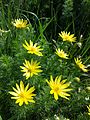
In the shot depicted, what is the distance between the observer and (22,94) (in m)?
1.89

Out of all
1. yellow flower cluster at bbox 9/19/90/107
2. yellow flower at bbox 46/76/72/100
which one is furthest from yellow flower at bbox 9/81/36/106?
yellow flower at bbox 46/76/72/100

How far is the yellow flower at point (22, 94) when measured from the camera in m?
1.85

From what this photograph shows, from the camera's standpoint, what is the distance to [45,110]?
194 centimetres

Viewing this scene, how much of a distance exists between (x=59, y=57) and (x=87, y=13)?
0.85 meters

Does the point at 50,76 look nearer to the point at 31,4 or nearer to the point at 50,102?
the point at 50,102

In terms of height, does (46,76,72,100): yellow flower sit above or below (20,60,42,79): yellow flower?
below

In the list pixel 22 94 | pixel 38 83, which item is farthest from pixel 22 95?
pixel 38 83

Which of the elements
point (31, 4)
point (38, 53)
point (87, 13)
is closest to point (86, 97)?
point (38, 53)

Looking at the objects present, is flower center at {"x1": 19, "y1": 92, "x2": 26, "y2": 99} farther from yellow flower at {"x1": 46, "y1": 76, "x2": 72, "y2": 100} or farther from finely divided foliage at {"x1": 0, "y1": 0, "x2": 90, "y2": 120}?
yellow flower at {"x1": 46, "y1": 76, "x2": 72, "y2": 100}

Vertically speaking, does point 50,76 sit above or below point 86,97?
above

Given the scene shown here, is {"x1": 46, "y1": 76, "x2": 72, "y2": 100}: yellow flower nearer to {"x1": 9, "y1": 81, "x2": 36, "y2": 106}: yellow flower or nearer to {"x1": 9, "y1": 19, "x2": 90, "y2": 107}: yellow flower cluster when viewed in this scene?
{"x1": 9, "y1": 19, "x2": 90, "y2": 107}: yellow flower cluster

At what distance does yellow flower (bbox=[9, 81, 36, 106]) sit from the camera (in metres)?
1.85

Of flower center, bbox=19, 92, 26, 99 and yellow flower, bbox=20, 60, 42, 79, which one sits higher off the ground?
yellow flower, bbox=20, 60, 42, 79

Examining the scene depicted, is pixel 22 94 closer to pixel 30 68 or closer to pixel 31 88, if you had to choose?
pixel 31 88
